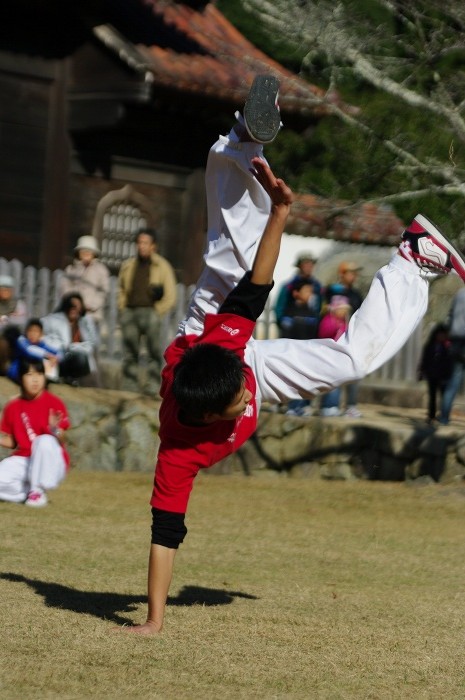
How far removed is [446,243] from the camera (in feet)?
20.5

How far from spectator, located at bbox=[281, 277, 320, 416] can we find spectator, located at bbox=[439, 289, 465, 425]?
50.0 inches

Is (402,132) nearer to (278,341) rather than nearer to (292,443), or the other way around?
(292,443)

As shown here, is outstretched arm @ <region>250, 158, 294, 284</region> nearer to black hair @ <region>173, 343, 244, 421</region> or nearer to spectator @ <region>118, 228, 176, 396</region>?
black hair @ <region>173, 343, 244, 421</region>

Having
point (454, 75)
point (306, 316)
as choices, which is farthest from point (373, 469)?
point (454, 75)

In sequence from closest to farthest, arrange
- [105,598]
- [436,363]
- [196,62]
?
[105,598]
[436,363]
[196,62]

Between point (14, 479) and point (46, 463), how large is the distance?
0.40 metres

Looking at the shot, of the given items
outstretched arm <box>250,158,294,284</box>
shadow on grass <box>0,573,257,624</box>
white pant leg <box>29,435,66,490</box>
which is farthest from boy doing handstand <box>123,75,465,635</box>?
white pant leg <box>29,435,66,490</box>

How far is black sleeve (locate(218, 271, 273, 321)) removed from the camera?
17.7 ft

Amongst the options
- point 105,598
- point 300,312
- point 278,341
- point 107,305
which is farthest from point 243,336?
point 107,305

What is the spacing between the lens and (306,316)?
1242 centimetres

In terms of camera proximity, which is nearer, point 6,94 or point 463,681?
point 463,681

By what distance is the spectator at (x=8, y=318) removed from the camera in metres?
11.8

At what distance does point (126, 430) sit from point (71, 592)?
565cm

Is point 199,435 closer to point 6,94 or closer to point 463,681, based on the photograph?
point 463,681
